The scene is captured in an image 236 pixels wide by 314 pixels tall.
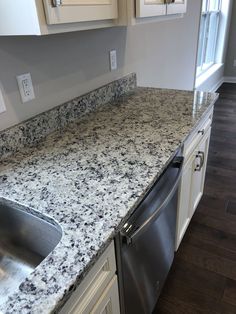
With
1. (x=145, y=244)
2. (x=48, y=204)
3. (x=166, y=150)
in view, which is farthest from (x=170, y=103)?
(x=48, y=204)

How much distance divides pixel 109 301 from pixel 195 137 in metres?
0.94

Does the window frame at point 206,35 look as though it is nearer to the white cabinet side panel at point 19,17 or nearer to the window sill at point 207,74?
the window sill at point 207,74

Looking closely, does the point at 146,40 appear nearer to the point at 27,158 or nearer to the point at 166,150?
the point at 166,150

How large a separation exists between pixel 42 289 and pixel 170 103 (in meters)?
1.30

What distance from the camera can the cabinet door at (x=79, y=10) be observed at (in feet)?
2.55

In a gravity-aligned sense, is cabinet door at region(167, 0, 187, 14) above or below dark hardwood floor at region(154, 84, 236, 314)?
above

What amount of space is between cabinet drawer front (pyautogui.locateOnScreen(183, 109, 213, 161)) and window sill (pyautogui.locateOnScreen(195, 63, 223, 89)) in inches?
90.2

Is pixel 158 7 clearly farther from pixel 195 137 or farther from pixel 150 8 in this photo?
pixel 195 137

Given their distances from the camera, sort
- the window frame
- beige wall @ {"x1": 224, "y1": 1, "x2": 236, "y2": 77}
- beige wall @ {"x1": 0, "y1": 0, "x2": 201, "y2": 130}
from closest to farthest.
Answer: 1. beige wall @ {"x1": 0, "y1": 0, "x2": 201, "y2": 130}
2. the window frame
3. beige wall @ {"x1": 224, "y1": 1, "x2": 236, "y2": 77}

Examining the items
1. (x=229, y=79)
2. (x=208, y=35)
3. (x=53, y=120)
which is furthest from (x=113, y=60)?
(x=229, y=79)

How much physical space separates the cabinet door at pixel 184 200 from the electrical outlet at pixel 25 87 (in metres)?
0.84

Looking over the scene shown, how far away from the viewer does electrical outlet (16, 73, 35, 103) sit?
109cm

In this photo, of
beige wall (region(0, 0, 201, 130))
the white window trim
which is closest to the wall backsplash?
beige wall (region(0, 0, 201, 130))

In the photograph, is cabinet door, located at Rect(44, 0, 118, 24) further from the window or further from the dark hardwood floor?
the window
